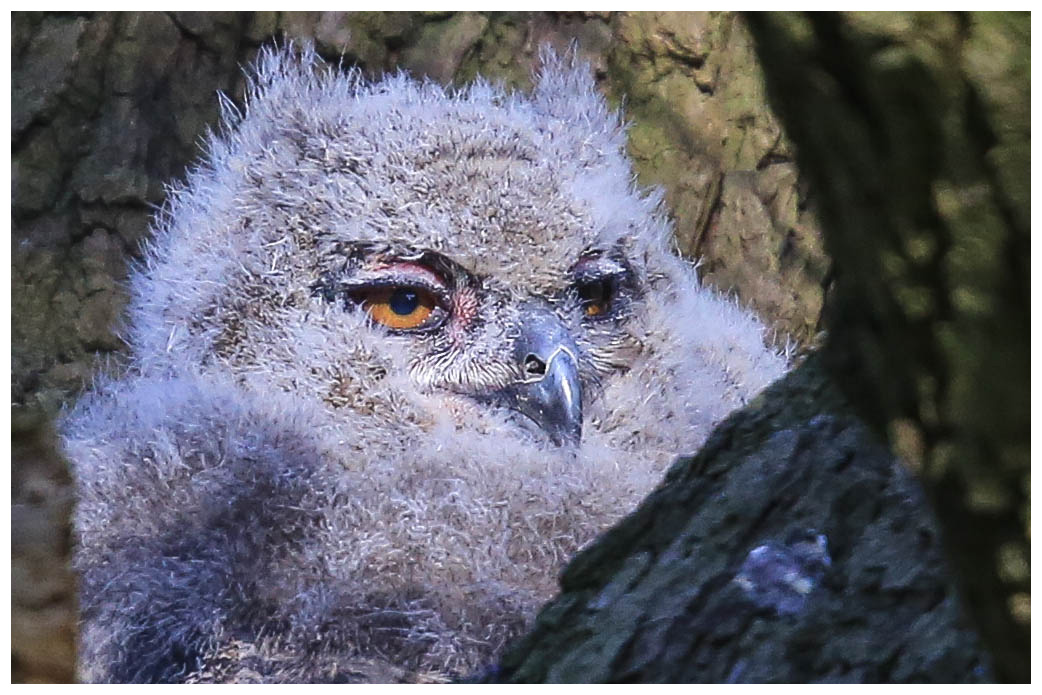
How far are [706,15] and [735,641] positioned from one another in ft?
3.03

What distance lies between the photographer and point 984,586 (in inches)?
24.7

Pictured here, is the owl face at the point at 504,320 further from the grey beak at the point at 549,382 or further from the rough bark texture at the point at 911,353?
the rough bark texture at the point at 911,353

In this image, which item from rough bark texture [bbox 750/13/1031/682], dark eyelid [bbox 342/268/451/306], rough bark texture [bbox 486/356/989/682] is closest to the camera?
rough bark texture [bbox 750/13/1031/682]

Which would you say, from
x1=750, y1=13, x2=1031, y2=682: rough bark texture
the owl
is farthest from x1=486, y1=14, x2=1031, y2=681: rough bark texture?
the owl

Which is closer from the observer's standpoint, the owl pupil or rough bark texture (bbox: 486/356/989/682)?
rough bark texture (bbox: 486/356/989/682)

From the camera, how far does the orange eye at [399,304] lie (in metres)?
1.49

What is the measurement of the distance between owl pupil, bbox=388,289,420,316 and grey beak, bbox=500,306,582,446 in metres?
0.16

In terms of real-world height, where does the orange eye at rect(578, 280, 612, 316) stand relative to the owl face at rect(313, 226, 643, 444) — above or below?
above

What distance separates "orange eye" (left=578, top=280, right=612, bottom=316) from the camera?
1526mm

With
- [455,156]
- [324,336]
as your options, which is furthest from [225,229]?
[455,156]

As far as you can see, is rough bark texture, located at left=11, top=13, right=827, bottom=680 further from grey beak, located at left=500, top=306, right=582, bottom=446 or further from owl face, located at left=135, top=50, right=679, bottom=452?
grey beak, located at left=500, top=306, right=582, bottom=446

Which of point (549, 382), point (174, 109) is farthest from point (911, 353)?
point (174, 109)

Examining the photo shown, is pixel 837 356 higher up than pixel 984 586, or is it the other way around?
pixel 837 356

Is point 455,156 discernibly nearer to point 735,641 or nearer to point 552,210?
point 552,210
